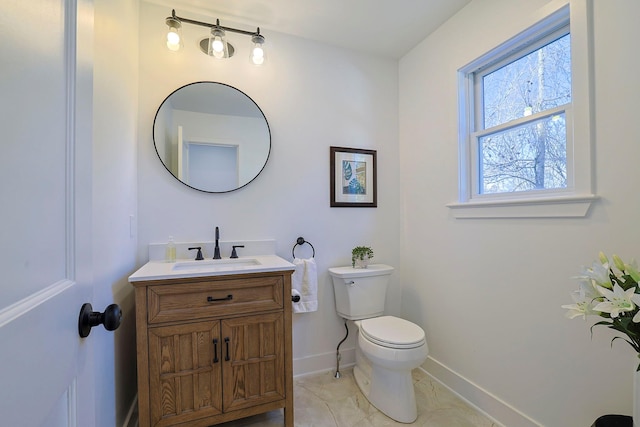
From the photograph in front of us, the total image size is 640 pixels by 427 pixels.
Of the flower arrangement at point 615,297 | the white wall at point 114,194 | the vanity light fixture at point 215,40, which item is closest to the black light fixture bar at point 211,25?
the vanity light fixture at point 215,40

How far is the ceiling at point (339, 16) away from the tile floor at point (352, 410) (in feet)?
8.15

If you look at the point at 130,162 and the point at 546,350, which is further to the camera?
the point at 130,162

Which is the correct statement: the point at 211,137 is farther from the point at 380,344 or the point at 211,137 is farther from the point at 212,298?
the point at 380,344

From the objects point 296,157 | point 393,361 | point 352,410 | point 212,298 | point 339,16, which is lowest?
point 352,410

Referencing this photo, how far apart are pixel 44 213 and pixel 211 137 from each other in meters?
1.58

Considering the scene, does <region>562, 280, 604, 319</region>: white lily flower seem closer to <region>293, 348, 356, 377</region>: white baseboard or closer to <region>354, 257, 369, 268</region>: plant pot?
<region>354, 257, 369, 268</region>: plant pot

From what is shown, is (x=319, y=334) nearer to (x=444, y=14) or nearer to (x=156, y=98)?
(x=156, y=98)

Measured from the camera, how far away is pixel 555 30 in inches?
56.9

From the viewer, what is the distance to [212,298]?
1.44 m

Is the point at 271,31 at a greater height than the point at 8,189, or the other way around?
the point at 271,31

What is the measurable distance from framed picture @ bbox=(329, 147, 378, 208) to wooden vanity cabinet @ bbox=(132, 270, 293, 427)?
0.89 m

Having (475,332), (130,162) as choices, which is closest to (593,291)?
(475,332)

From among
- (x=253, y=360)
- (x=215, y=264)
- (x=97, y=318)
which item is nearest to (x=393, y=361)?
(x=253, y=360)

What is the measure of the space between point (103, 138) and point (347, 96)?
1.70 metres
